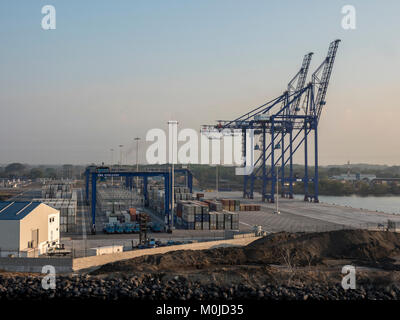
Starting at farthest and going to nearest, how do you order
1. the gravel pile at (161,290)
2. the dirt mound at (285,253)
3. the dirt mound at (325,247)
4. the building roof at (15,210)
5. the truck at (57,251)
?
the dirt mound at (325,247) < the truck at (57,251) < the building roof at (15,210) < the dirt mound at (285,253) < the gravel pile at (161,290)

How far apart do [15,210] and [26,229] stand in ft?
6.01

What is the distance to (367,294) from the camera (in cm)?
1585

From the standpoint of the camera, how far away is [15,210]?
21.2 meters

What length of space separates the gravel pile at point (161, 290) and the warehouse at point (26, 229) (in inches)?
134

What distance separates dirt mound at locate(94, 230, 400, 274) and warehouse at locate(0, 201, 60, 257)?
4.35 metres

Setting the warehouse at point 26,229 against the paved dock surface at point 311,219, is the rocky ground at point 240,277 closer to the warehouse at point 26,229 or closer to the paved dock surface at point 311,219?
the warehouse at point 26,229

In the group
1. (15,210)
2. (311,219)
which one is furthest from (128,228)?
(311,219)

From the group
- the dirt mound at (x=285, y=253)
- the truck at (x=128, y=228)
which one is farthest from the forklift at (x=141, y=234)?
the truck at (x=128, y=228)

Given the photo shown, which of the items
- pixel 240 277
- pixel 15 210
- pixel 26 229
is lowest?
pixel 240 277

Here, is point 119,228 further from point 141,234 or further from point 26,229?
point 26,229

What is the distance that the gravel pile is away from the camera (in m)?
15.1

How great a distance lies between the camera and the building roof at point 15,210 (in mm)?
19906

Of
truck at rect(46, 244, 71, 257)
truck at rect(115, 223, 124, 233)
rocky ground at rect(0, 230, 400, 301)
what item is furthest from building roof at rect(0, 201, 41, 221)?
truck at rect(115, 223, 124, 233)
